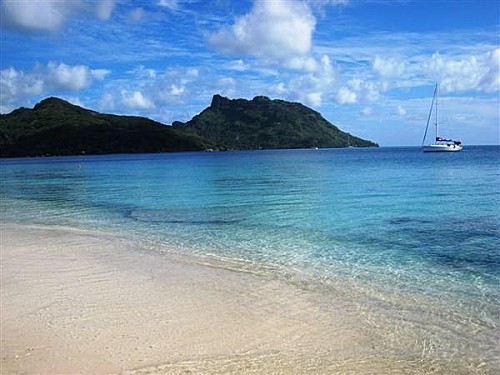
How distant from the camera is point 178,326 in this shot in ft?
29.4

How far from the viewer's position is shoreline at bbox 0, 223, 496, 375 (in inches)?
289

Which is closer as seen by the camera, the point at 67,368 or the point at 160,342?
the point at 67,368

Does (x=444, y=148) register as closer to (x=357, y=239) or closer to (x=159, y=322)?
(x=357, y=239)

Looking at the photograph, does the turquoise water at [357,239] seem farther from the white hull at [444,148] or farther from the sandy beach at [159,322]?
the white hull at [444,148]

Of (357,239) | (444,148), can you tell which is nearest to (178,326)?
(357,239)

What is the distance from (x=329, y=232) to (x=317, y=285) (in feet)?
24.9

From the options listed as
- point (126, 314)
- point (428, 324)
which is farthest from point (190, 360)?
point (428, 324)

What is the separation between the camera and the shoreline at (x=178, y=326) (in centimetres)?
735

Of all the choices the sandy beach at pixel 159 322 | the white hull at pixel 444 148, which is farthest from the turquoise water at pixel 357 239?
the white hull at pixel 444 148

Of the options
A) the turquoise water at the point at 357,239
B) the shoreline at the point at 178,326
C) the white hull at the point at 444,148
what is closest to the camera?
the shoreline at the point at 178,326

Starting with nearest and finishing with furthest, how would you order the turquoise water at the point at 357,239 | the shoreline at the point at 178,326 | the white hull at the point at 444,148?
the shoreline at the point at 178,326 → the turquoise water at the point at 357,239 → the white hull at the point at 444,148

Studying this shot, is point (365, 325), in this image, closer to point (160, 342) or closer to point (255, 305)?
point (255, 305)

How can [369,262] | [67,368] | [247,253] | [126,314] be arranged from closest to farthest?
1. [67,368]
2. [126,314]
3. [369,262]
4. [247,253]

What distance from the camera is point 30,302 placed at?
408 inches
